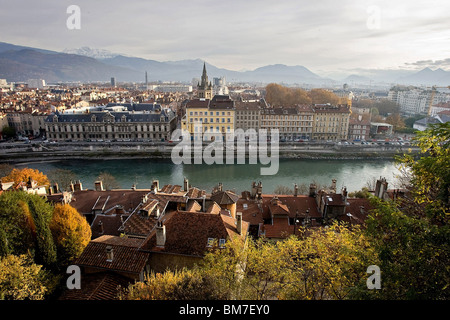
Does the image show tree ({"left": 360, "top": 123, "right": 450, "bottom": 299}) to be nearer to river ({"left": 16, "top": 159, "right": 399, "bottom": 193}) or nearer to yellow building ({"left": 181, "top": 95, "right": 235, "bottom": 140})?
river ({"left": 16, "top": 159, "right": 399, "bottom": 193})

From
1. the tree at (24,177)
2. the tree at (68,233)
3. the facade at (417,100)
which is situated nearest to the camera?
the tree at (68,233)

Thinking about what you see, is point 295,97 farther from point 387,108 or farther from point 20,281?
point 20,281

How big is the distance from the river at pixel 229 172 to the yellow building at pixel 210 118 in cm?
680

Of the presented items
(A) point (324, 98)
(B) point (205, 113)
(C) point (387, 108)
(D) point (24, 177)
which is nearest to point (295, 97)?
(A) point (324, 98)

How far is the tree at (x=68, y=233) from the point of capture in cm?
952

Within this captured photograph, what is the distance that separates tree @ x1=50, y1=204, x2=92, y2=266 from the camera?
9.52 metres

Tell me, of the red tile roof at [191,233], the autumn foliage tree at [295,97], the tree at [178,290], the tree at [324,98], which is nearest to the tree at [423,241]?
the tree at [178,290]

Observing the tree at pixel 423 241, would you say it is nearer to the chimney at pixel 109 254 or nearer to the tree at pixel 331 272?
the tree at pixel 331 272

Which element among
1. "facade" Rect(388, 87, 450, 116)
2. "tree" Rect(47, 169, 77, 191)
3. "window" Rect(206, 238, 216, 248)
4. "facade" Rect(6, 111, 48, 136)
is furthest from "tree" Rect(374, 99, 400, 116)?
"window" Rect(206, 238, 216, 248)

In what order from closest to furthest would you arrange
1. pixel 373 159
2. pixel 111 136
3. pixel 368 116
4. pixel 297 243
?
pixel 297 243, pixel 373 159, pixel 111 136, pixel 368 116
